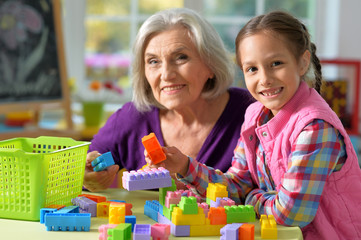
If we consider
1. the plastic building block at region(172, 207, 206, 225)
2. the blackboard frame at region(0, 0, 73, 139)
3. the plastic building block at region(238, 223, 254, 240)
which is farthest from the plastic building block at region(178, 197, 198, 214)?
the blackboard frame at region(0, 0, 73, 139)

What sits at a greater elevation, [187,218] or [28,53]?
[28,53]

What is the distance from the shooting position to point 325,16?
3762mm

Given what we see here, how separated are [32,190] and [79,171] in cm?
18

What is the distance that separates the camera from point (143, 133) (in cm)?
191

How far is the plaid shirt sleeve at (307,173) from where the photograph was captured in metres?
1.23

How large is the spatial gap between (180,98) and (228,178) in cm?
39

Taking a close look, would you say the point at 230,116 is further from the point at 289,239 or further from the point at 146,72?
the point at 289,239

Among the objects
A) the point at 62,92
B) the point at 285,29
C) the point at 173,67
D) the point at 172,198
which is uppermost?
the point at 285,29

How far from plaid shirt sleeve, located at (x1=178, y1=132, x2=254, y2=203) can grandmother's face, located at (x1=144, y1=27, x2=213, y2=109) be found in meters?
0.32

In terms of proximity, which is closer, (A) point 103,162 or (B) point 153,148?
(B) point 153,148

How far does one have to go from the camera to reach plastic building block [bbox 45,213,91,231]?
1.18 m

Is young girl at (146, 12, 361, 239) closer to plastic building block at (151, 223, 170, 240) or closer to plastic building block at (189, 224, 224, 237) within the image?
plastic building block at (189, 224, 224, 237)

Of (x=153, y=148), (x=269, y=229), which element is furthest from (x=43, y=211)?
(x=269, y=229)

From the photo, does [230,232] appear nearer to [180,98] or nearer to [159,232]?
[159,232]
